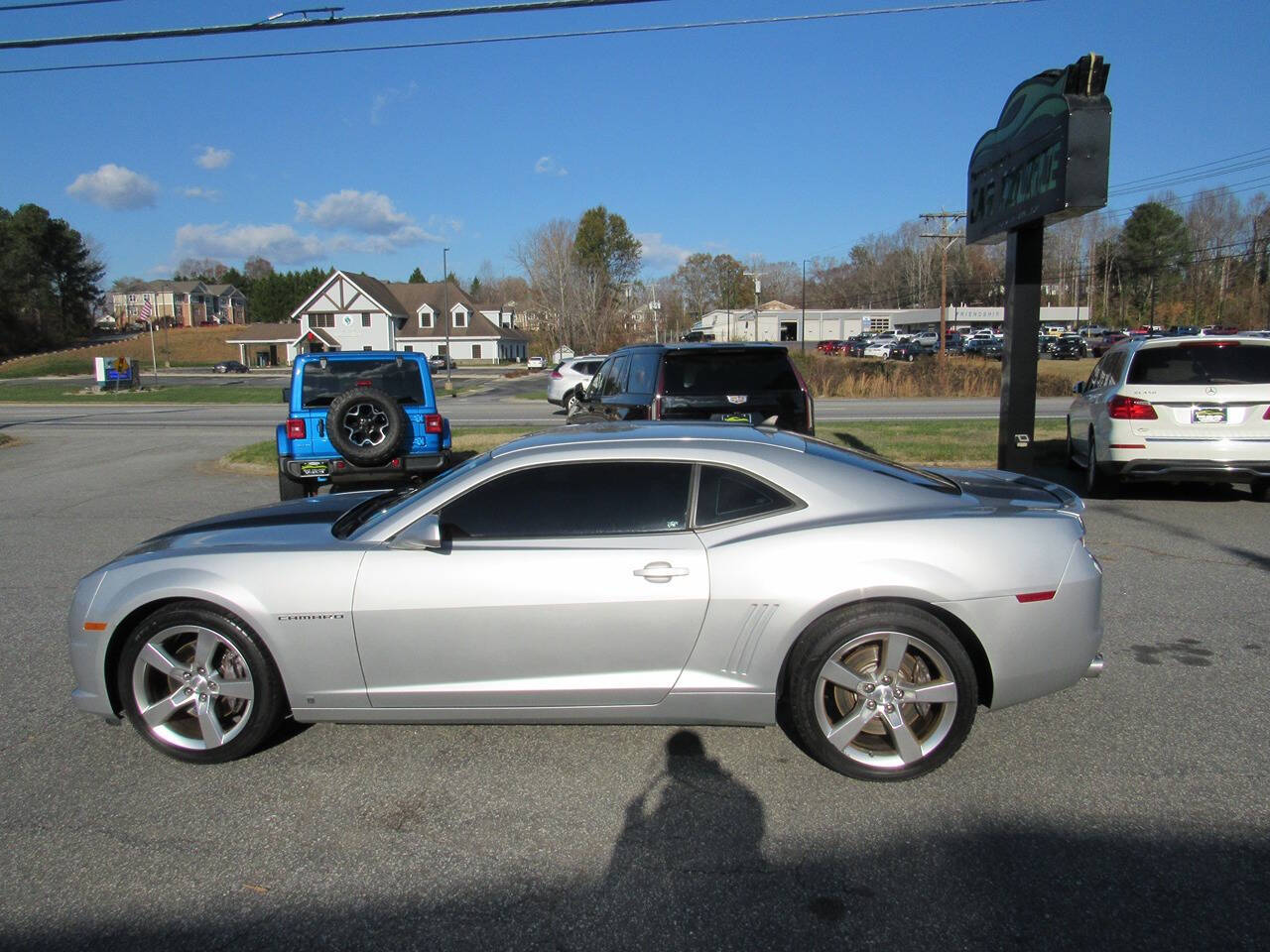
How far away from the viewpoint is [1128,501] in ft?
33.6

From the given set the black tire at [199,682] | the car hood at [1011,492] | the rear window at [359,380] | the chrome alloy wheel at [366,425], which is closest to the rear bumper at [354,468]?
the chrome alloy wheel at [366,425]

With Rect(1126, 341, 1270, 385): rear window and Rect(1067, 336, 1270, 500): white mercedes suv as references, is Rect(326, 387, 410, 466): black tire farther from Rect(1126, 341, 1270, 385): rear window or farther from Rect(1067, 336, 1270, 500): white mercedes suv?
Rect(1126, 341, 1270, 385): rear window

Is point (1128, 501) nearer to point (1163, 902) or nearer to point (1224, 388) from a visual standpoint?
point (1224, 388)

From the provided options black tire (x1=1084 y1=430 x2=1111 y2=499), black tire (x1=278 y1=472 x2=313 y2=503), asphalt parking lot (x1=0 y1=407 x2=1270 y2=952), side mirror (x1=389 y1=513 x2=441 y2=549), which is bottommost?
asphalt parking lot (x1=0 y1=407 x2=1270 y2=952)

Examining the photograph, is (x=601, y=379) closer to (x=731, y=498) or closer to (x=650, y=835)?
(x=731, y=498)

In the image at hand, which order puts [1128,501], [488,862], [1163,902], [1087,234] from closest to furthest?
[1163,902] < [488,862] < [1128,501] < [1087,234]

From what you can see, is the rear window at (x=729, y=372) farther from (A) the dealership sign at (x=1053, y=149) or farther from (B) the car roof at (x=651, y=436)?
(B) the car roof at (x=651, y=436)

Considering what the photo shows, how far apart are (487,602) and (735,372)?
234 inches

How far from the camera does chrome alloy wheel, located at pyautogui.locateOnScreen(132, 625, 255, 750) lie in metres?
3.98

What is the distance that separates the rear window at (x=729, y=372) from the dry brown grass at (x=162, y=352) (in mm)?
73655

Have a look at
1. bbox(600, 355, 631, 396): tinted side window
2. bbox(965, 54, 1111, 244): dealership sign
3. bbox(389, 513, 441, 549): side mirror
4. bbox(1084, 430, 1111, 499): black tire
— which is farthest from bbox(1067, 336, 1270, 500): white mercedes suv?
bbox(389, 513, 441, 549): side mirror

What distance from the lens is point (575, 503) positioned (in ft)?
13.3

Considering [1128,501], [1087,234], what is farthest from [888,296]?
[1128,501]

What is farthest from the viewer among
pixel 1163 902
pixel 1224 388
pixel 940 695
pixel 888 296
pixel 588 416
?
pixel 888 296
